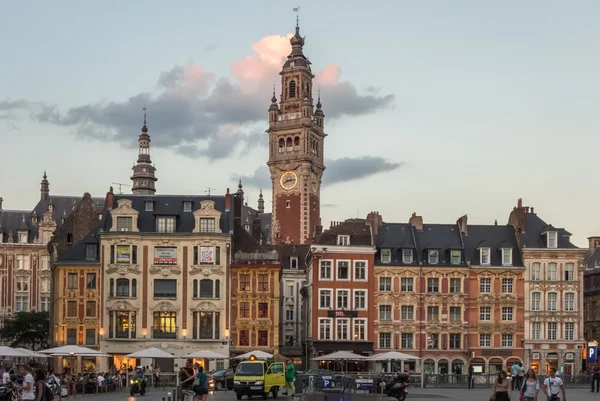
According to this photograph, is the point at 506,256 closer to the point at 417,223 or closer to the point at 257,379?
the point at 417,223

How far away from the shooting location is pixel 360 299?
87.8 m

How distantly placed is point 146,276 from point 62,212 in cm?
5058

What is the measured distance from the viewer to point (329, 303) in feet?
287

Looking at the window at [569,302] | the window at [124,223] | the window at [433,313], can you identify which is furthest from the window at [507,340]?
the window at [124,223]

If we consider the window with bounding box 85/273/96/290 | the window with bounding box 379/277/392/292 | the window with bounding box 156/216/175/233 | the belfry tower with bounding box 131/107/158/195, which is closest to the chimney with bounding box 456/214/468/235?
the window with bounding box 379/277/392/292

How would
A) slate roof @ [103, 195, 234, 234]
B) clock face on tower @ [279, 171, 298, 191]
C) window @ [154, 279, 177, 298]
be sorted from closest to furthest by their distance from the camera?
window @ [154, 279, 177, 298], slate roof @ [103, 195, 234, 234], clock face on tower @ [279, 171, 298, 191]

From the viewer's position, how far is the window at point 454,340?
290 ft

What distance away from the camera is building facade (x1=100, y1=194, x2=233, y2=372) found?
86.1m

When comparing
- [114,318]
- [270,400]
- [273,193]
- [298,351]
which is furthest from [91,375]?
[273,193]

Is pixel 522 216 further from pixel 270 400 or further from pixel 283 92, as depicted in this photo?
pixel 283 92

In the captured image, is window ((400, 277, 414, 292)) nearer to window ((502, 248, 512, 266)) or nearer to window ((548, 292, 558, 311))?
window ((502, 248, 512, 266))

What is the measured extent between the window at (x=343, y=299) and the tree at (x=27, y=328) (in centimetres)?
3948

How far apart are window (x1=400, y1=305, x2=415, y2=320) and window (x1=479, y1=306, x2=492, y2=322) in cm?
577

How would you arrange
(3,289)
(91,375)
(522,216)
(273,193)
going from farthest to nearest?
(273,193), (3,289), (522,216), (91,375)
